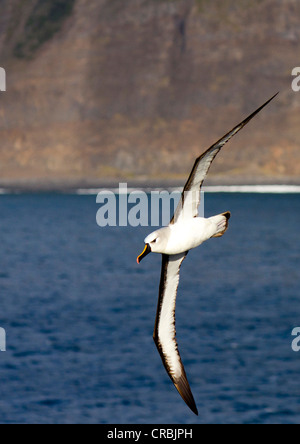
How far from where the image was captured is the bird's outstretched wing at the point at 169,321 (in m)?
15.3

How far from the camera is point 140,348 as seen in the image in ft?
258

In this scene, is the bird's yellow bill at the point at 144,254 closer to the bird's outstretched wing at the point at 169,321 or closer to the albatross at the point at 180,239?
the albatross at the point at 180,239

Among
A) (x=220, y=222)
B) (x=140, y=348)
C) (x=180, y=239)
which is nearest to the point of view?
(x=180, y=239)

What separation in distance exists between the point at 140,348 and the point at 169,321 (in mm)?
63834

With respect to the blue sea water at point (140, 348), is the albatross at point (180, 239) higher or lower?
lower

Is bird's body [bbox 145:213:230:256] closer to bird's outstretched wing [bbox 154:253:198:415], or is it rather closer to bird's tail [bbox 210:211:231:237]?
bird's tail [bbox 210:211:231:237]

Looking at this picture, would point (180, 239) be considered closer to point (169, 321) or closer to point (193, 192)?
point (193, 192)

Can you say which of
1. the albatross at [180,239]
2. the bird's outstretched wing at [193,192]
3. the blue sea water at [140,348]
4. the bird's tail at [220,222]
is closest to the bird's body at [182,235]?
the albatross at [180,239]

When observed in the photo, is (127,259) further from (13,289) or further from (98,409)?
(98,409)

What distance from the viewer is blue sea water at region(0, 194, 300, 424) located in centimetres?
6050

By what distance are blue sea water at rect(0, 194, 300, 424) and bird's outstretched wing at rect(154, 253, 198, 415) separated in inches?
1554

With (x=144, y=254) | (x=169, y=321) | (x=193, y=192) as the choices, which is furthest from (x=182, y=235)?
(x=169, y=321)

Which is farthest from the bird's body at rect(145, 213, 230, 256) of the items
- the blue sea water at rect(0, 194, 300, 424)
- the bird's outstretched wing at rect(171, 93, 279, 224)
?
the blue sea water at rect(0, 194, 300, 424)
